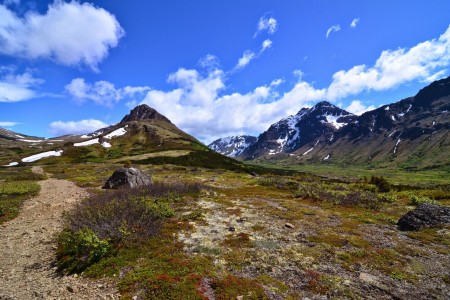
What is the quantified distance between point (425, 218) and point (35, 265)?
28.3 metres

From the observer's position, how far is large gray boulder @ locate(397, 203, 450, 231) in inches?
915

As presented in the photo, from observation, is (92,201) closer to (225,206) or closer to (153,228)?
(153,228)

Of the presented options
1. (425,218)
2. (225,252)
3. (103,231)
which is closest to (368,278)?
(225,252)

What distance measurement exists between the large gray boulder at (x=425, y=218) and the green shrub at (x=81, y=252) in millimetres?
22549

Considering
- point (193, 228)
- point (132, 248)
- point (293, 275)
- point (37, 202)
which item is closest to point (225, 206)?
point (193, 228)

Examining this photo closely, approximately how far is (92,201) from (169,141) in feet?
533

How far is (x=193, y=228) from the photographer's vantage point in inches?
877

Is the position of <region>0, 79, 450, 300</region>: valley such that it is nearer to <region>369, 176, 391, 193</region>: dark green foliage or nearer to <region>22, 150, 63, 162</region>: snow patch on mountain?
<region>369, 176, 391, 193</region>: dark green foliage

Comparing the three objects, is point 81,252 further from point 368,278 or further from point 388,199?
point 388,199

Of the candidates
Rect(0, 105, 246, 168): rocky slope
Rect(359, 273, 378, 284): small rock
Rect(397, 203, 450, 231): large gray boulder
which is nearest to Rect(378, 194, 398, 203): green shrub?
Rect(397, 203, 450, 231): large gray boulder

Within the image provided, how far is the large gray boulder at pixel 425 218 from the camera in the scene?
76.2ft

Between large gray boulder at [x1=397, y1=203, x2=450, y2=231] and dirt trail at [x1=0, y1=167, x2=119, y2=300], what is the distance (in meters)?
22.4

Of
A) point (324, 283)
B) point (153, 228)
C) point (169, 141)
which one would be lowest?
point (324, 283)

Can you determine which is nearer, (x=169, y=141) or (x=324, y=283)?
(x=324, y=283)
